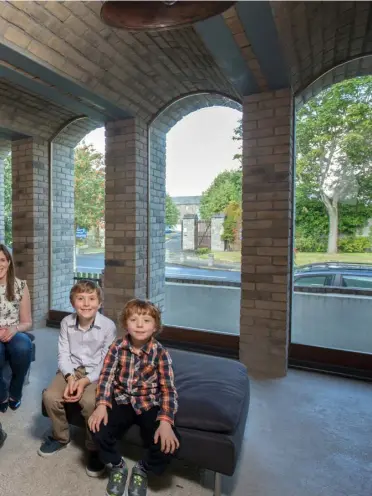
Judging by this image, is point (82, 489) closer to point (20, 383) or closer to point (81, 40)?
point (20, 383)

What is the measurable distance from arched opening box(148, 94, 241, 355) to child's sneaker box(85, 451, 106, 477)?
2.02 metres

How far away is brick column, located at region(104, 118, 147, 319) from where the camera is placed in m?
4.03

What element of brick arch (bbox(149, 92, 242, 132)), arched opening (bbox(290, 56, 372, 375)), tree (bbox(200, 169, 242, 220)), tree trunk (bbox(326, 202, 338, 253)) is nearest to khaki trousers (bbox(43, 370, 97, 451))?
arched opening (bbox(290, 56, 372, 375))

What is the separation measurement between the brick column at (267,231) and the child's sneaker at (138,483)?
1.82m

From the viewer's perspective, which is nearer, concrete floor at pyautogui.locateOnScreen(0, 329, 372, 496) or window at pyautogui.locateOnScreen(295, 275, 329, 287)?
concrete floor at pyautogui.locateOnScreen(0, 329, 372, 496)

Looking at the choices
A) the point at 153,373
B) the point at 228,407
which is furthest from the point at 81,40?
the point at 228,407

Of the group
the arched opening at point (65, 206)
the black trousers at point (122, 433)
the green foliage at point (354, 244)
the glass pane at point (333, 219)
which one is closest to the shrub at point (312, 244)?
the glass pane at point (333, 219)

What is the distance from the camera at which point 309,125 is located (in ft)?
11.5

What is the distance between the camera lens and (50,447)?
6.83ft

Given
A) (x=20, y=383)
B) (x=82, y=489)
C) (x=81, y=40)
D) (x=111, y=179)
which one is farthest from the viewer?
(x=111, y=179)

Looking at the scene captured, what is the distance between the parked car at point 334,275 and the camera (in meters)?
3.41

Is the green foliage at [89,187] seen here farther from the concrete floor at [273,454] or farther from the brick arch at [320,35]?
the brick arch at [320,35]

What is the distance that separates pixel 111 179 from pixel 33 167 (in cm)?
135

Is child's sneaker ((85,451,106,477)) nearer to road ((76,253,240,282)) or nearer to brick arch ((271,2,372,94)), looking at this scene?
road ((76,253,240,282))
